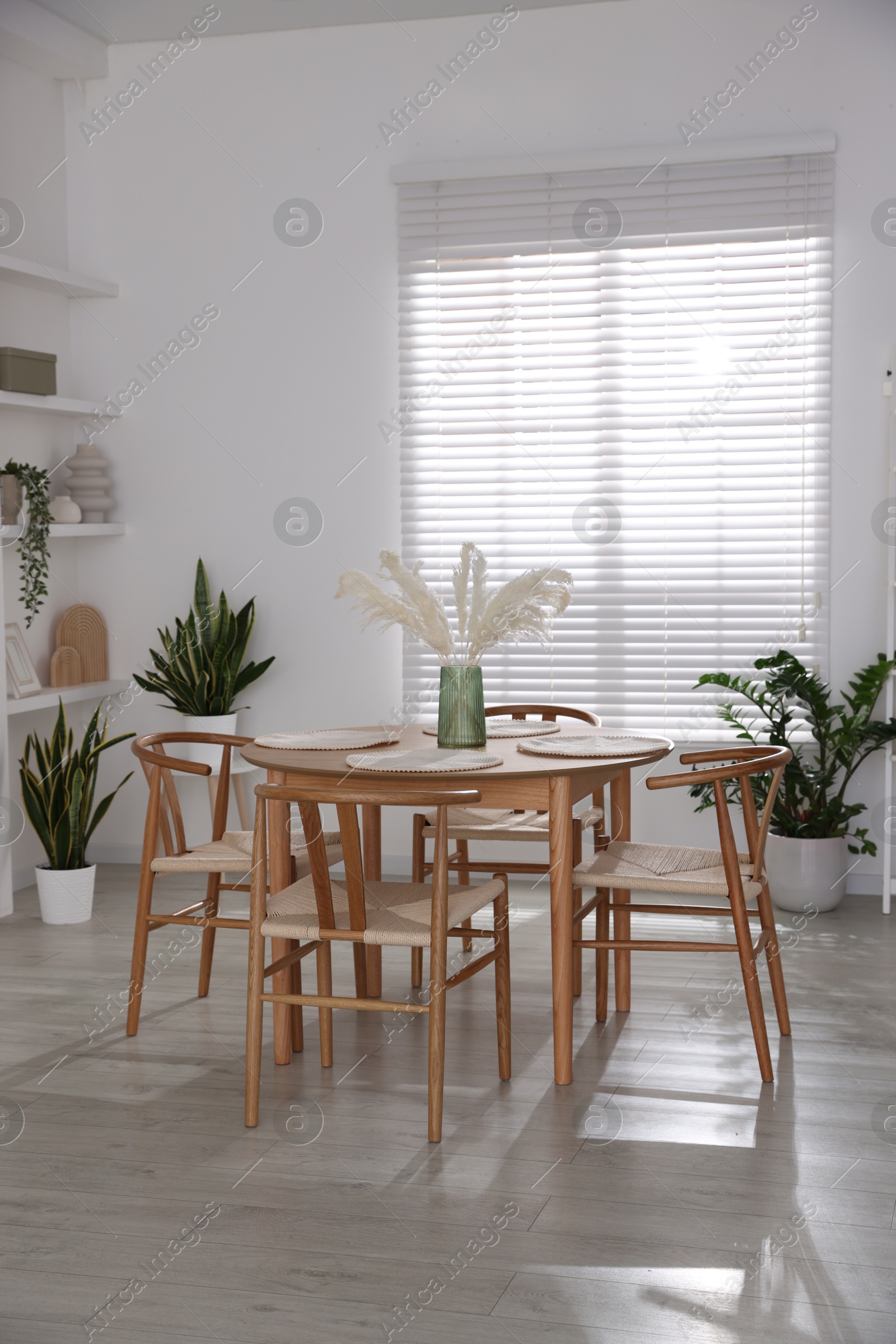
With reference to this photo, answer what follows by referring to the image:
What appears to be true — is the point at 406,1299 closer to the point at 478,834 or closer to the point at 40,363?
the point at 478,834

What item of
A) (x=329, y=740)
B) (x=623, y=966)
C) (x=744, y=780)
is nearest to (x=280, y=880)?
(x=329, y=740)

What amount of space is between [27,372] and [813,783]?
333 centimetres

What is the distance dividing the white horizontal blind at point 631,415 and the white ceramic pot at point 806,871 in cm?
64

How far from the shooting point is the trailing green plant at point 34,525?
4871 millimetres

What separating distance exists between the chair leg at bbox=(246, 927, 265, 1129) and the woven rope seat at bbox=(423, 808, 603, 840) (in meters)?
0.82

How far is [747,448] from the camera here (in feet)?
16.1

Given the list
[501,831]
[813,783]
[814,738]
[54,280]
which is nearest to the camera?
[501,831]

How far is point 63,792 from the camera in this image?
15.2 ft

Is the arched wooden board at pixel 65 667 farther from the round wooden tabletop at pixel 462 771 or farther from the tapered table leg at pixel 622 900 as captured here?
the tapered table leg at pixel 622 900

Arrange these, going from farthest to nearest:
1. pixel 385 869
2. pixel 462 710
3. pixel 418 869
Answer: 1. pixel 385 869
2. pixel 418 869
3. pixel 462 710

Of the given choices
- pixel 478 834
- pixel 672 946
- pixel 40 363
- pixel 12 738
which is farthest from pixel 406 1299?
pixel 40 363

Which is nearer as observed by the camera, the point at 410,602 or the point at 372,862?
the point at 410,602

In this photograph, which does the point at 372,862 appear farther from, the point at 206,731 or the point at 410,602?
the point at 206,731

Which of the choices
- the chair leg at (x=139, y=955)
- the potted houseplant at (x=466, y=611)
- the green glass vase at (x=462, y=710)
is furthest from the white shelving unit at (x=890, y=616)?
the chair leg at (x=139, y=955)
